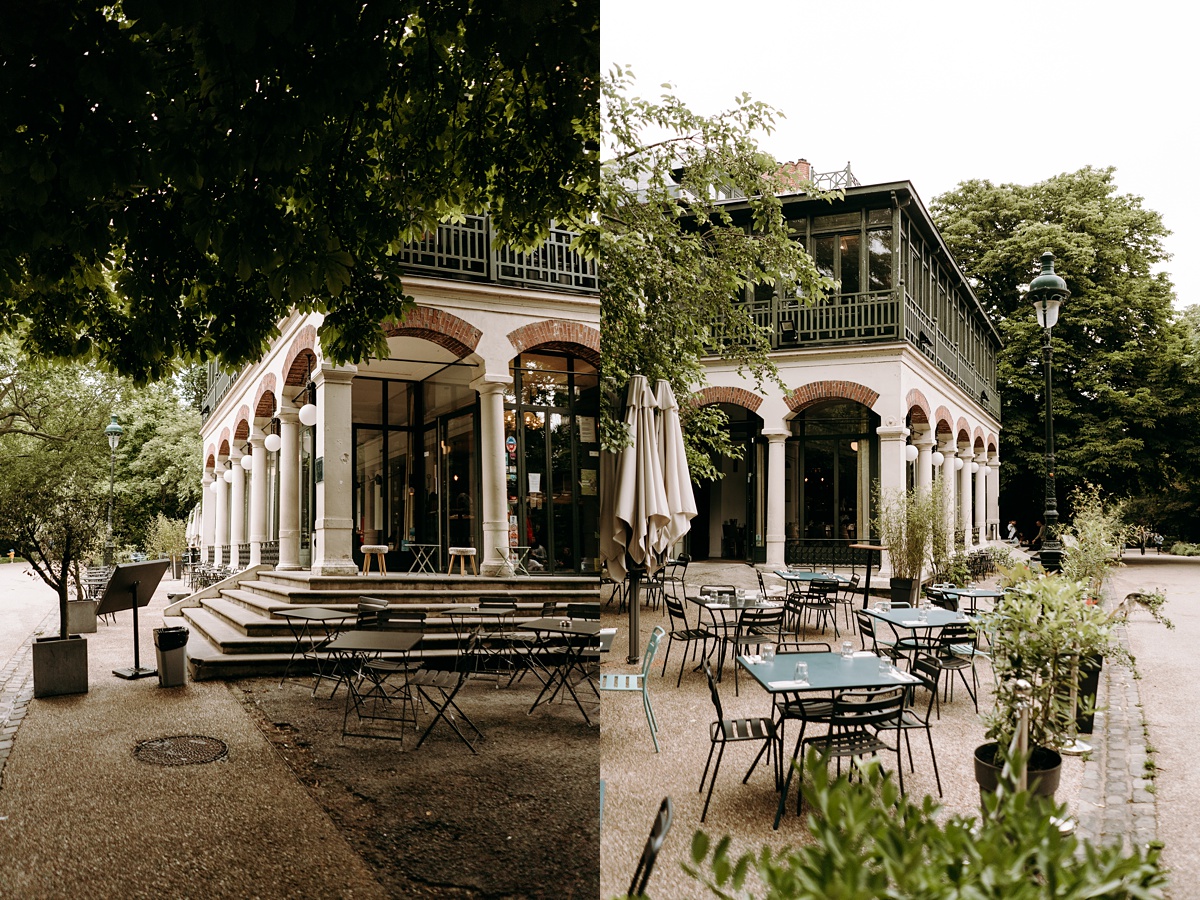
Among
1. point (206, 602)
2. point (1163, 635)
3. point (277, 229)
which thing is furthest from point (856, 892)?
point (206, 602)

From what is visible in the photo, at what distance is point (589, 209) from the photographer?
2898 mm

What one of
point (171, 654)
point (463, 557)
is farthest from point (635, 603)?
point (171, 654)

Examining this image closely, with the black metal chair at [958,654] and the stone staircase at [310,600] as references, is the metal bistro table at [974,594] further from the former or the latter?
the stone staircase at [310,600]

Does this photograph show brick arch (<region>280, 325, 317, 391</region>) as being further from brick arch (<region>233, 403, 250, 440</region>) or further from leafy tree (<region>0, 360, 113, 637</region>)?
leafy tree (<region>0, 360, 113, 637</region>)

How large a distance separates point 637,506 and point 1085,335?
1.67 m

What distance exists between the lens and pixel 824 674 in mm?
3604

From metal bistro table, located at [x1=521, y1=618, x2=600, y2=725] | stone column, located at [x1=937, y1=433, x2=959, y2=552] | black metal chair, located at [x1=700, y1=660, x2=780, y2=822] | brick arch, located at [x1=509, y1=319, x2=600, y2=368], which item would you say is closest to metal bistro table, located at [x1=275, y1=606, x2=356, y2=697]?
metal bistro table, located at [x1=521, y1=618, x2=600, y2=725]

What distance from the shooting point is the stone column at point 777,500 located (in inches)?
93.4

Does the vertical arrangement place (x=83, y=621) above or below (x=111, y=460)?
below

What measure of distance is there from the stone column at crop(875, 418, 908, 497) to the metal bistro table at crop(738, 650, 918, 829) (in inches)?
37.4

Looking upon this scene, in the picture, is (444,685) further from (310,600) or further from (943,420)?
(943,420)

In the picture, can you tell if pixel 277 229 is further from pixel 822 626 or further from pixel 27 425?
pixel 822 626

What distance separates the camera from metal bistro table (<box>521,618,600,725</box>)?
272 centimetres

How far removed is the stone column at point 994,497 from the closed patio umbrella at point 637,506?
1.23m
